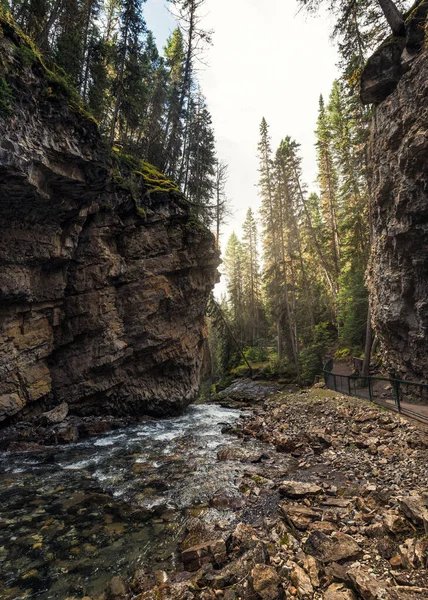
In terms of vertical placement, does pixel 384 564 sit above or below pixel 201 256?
below

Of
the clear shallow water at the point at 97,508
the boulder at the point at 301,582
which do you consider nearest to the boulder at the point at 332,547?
the boulder at the point at 301,582

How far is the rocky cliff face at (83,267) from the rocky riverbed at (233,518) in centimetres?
484

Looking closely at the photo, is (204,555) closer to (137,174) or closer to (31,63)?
(31,63)

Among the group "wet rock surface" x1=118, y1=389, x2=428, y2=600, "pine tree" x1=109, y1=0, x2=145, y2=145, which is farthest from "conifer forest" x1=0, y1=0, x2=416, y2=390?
"wet rock surface" x1=118, y1=389, x2=428, y2=600

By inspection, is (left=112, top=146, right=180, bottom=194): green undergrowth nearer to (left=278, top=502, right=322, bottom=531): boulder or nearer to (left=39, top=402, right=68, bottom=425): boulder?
(left=39, top=402, right=68, bottom=425): boulder

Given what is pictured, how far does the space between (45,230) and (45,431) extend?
30.5 feet

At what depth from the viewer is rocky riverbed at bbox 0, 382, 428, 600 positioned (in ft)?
12.8

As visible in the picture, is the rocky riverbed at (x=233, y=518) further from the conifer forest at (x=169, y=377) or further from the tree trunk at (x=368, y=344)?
the tree trunk at (x=368, y=344)

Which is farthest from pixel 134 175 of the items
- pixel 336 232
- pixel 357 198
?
pixel 336 232

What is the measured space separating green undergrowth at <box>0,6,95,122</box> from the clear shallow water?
46.0 feet

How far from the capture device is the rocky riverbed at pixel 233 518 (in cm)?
389

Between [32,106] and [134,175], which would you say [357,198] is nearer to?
[134,175]

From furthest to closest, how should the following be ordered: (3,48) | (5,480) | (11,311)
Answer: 1. (11,311)
2. (3,48)
3. (5,480)

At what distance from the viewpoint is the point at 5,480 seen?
8.23m
